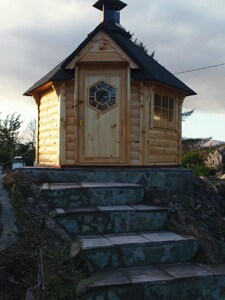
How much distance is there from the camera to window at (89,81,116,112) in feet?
28.0

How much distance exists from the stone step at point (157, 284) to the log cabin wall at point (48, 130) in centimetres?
485

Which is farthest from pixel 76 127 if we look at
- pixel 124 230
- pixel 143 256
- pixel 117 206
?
pixel 143 256

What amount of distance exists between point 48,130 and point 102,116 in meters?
2.07

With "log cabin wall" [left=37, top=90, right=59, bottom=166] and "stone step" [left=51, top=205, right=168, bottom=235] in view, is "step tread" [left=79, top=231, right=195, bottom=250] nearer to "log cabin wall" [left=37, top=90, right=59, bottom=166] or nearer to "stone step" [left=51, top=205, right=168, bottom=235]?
"stone step" [left=51, top=205, right=168, bottom=235]

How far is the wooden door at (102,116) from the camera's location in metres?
8.45

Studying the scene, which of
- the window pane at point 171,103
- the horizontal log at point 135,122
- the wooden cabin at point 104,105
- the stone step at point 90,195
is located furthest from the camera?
the window pane at point 171,103

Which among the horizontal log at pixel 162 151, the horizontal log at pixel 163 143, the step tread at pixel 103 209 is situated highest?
the horizontal log at pixel 163 143

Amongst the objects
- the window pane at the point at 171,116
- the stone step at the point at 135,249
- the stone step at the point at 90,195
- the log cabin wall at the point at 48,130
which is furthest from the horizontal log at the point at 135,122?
the stone step at the point at 135,249

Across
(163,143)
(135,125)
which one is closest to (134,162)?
(135,125)

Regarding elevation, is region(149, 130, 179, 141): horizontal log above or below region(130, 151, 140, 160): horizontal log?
above

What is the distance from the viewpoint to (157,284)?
4.13 metres

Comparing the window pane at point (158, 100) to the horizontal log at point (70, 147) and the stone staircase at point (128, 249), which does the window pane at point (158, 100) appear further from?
the stone staircase at point (128, 249)

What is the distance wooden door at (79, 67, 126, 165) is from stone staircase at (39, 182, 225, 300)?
2103 millimetres

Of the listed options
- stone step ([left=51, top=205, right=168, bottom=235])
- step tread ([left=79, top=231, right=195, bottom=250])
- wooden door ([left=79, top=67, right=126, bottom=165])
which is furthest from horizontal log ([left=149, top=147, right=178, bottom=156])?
step tread ([left=79, top=231, right=195, bottom=250])
